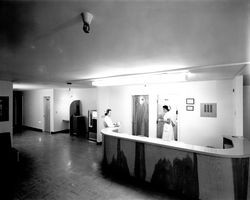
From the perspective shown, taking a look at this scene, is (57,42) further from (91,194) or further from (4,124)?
(4,124)

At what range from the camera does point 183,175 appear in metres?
3.13

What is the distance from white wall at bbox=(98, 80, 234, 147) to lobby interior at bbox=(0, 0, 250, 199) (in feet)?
0.11

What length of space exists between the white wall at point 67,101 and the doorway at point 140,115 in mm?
2840

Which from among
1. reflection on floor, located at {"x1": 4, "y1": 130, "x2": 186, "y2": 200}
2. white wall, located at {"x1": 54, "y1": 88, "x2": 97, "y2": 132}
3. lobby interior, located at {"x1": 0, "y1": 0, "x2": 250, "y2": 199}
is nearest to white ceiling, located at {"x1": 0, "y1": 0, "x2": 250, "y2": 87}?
lobby interior, located at {"x1": 0, "y1": 0, "x2": 250, "y2": 199}

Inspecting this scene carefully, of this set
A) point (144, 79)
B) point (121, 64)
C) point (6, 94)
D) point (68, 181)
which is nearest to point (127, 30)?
point (121, 64)

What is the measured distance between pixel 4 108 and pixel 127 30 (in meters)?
5.57

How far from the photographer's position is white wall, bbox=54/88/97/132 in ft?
29.2

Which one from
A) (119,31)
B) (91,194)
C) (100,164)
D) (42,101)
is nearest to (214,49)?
(119,31)

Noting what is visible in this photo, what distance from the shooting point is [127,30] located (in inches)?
62.1

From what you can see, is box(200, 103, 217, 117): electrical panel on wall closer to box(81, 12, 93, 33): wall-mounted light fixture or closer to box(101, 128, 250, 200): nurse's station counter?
box(101, 128, 250, 200): nurse's station counter

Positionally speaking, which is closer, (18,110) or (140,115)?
(140,115)

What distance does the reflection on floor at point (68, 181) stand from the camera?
3.14m

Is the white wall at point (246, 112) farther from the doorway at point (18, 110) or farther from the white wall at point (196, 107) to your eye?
the doorway at point (18, 110)

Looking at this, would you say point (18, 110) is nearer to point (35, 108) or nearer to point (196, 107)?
point (35, 108)
